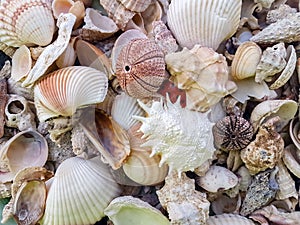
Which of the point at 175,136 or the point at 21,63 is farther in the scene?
the point at 21,63

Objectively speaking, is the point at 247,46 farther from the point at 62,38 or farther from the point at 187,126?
the point at 62,38

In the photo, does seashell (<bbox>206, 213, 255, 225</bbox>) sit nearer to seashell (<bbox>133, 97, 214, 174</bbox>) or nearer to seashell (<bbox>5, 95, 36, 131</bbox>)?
seashell (<bbox>133, 97, 214, 174</bbox>)

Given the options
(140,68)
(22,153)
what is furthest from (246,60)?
(22,153)

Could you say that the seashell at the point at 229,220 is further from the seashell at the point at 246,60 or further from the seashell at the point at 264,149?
the seashell at the point at 246,60

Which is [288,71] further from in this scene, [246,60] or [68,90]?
[68,90]

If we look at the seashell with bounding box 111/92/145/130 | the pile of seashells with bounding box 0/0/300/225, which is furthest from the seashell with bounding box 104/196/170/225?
the seashell with bounding box 111/92/145/130

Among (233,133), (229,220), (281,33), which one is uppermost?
(281,33)
